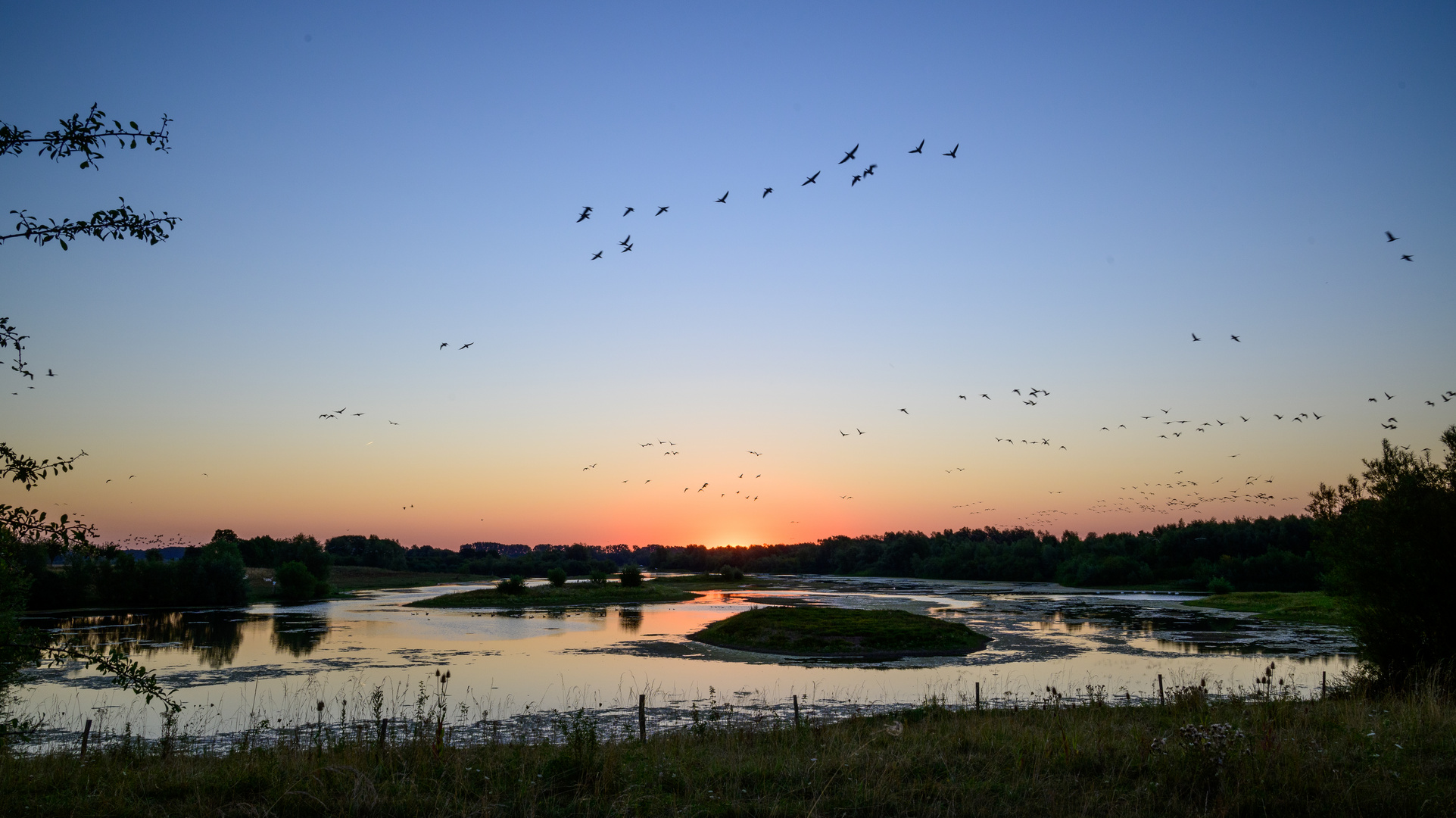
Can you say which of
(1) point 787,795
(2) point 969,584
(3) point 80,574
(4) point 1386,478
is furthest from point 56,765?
(2) point 969,584

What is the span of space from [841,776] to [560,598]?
326 feet

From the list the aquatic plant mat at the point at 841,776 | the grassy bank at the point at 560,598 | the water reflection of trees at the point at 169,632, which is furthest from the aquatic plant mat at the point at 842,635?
the grassy bank at the point at 560,598

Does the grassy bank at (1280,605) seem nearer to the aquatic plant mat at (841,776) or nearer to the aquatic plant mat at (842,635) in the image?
the aquatic plant mat at (842,635)

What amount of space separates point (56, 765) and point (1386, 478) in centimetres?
3512

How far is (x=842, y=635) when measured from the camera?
55.6 meters

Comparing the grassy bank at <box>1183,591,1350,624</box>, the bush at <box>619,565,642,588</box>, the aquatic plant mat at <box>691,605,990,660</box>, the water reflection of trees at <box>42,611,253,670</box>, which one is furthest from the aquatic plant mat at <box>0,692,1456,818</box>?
the bush at <box>619,565,642,588</box>

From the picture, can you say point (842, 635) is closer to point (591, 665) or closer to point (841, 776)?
point (591, 665)

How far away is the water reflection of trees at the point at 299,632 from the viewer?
5269 centimetres

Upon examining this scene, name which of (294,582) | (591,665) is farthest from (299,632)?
(294,582)

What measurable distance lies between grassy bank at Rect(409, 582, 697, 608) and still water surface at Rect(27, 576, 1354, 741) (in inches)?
474

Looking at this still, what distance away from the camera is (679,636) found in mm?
62500

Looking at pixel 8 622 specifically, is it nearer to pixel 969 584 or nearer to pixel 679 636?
pixel 679 636

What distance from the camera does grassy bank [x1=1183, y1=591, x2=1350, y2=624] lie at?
73.0 m

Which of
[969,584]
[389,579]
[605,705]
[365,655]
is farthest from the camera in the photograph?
[389,579]
